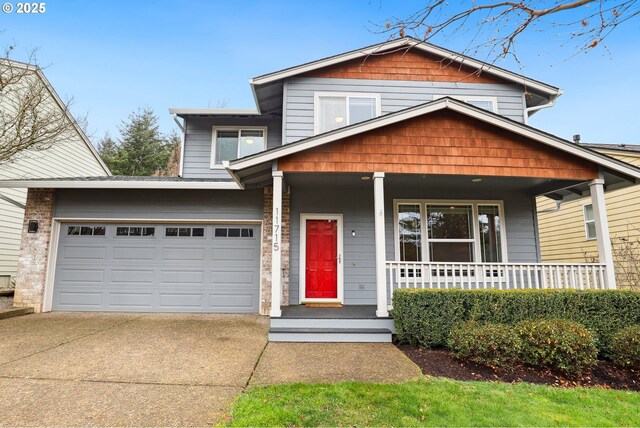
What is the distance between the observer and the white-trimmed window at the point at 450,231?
845cm

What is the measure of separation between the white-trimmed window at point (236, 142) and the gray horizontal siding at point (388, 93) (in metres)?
1.67

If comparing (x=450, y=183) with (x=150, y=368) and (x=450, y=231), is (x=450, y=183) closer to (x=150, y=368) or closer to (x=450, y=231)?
(x=450, y=231)

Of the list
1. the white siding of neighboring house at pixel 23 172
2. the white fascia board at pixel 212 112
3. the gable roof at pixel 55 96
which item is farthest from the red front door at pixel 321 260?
the white siding of neighboring house at pixel 23 172

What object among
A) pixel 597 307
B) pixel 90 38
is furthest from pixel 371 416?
pixel 90 38

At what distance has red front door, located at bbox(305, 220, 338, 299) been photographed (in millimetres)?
8273

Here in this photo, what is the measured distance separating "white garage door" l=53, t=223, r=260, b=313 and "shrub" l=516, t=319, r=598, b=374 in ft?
19.0

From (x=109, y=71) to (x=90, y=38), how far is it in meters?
4.99

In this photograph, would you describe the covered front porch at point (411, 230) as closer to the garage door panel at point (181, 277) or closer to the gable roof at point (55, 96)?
the garage door panel at point (181, 277)

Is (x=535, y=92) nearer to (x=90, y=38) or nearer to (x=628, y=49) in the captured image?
(x=628, y=49)

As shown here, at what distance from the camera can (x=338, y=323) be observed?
6.25 meters

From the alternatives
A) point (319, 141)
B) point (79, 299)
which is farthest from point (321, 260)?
point (79, 299)

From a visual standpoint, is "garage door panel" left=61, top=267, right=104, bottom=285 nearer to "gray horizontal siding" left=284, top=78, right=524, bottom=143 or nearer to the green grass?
"gray horizontal siding" left=284, top=78, right=524, bottom=143

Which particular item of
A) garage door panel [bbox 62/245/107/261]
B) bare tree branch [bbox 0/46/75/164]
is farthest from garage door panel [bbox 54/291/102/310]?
bare tree branch [bbox 0/46/75/164]

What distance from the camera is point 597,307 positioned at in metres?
5.73
